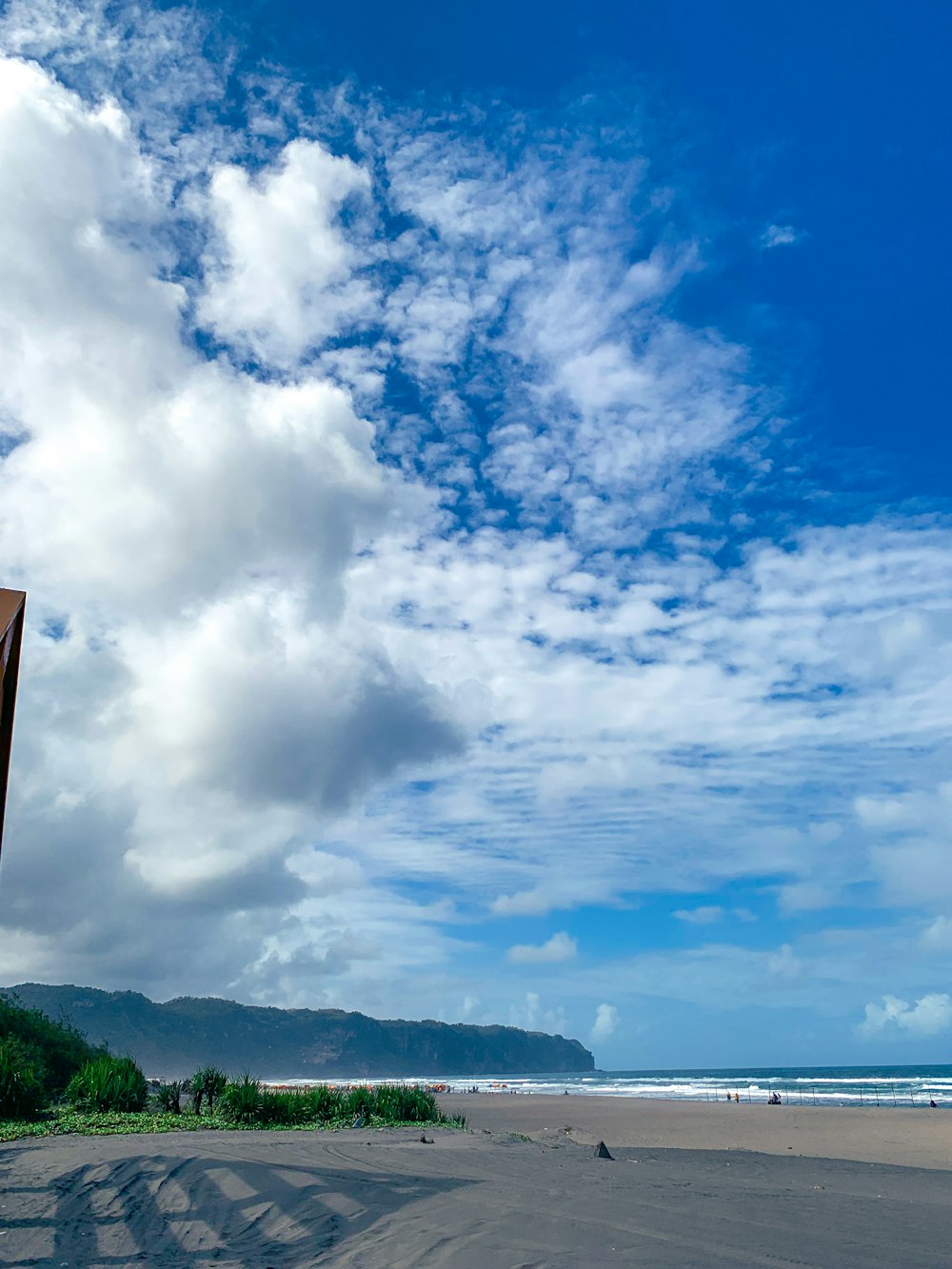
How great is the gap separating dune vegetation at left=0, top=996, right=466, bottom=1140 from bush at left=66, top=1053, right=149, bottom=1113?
19mm

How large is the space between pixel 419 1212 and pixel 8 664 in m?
6.65

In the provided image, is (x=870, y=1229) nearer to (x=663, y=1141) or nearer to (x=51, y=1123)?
(x=51, y=1123)

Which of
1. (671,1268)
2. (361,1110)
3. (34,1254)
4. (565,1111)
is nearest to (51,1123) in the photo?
(361,1110)

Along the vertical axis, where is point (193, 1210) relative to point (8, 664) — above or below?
below

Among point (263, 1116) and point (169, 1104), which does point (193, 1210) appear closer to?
point (263, 1116)

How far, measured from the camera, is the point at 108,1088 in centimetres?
1808

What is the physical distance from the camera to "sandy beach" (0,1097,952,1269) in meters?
7.71

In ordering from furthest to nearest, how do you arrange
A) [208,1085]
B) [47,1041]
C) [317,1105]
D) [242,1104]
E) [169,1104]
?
[47,1041], [208,1085], [317,1105], [169,1104], [242,1104]

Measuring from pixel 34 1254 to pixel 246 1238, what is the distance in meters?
1.92

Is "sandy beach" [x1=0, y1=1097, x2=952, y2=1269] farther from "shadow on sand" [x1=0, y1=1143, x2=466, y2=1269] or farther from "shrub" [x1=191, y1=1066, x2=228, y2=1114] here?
"shrub" [x1=191, y1=1066, x2=228, y2=1114]

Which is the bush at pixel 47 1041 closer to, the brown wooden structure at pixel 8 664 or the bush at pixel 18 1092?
the bush at pixel 18 1092

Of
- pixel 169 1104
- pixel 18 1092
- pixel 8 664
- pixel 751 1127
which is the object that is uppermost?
pixel 8 664

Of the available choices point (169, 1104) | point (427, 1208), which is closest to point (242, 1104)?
point (169, 1104)

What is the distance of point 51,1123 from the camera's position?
50.8ft
